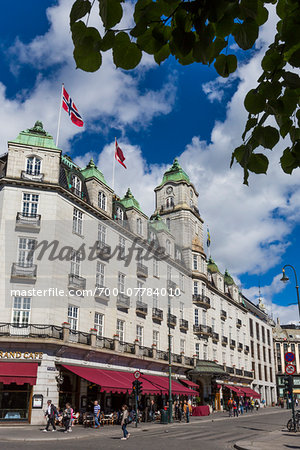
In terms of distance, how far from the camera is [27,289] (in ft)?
95.5

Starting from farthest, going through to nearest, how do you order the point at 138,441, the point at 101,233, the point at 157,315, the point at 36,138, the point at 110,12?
the point at 157,315, the point at 101,233, the point at 36,138, the point at 138,441, the point at 110,12

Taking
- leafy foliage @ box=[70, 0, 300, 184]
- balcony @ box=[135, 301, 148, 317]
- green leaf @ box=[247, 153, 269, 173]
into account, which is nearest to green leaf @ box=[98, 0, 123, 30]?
leafy foliage @ box=[70, 0, 300, 184]

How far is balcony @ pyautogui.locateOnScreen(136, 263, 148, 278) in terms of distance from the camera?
40.3 m

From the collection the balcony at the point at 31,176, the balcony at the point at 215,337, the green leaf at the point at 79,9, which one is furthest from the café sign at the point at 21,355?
the balcony at the point at 215,337

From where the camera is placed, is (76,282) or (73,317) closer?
(73,317)

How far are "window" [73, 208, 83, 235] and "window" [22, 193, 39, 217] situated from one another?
3.36 m

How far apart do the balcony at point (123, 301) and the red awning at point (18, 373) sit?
10.5m

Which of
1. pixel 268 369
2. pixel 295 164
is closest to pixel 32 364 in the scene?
pixel 295 164

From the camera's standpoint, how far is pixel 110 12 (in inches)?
101

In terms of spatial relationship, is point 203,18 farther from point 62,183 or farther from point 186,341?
point 186,341

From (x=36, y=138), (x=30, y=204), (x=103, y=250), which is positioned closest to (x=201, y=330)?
(x=103, y=250)

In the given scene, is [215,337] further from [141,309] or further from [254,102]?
[254,102]

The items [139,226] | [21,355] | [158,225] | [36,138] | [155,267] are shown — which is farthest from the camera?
[158,225]

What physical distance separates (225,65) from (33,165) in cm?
3051
